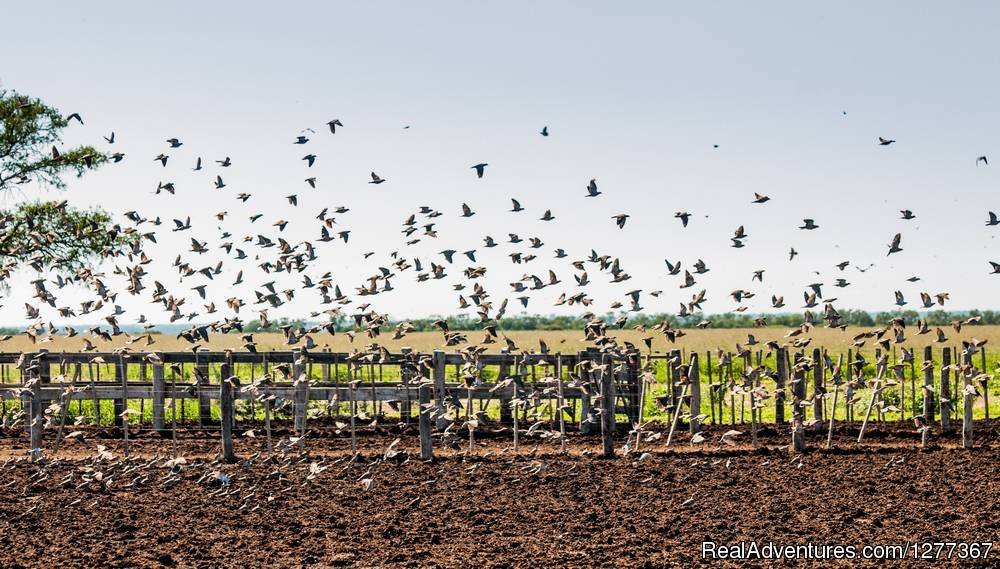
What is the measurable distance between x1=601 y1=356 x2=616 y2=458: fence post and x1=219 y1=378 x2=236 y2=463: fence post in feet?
19.5

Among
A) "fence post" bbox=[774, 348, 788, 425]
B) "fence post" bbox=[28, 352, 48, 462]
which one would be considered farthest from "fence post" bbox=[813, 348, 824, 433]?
"fence post" bbox=[28, 352, 48, 462]

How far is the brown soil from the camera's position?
11375 millimetres

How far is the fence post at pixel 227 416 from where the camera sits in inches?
716

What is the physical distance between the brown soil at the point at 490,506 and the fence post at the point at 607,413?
0.40m

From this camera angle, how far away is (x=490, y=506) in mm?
13734

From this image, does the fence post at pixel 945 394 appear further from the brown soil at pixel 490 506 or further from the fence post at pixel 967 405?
the brown soil at pixel 490 506

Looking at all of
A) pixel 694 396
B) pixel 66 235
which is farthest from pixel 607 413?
pixel 66 235

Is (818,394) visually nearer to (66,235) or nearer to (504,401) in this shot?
(504,401)

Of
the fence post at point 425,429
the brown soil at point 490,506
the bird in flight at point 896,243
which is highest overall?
the bird in flight at point 896,243

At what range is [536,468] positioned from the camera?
1655 centimetres

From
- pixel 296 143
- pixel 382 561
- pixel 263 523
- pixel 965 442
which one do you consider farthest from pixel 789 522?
pixel 296 143

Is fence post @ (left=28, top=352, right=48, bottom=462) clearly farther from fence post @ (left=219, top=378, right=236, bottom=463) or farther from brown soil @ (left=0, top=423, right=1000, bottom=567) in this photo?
fence post @ (left=219, top=378, right=236, bottom=463)

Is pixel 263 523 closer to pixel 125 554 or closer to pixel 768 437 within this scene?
pixel 125 554

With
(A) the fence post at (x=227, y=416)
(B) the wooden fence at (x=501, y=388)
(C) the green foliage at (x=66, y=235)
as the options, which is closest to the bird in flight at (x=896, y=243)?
Answer: (B) the wooden fence at (x=501, y=388)
